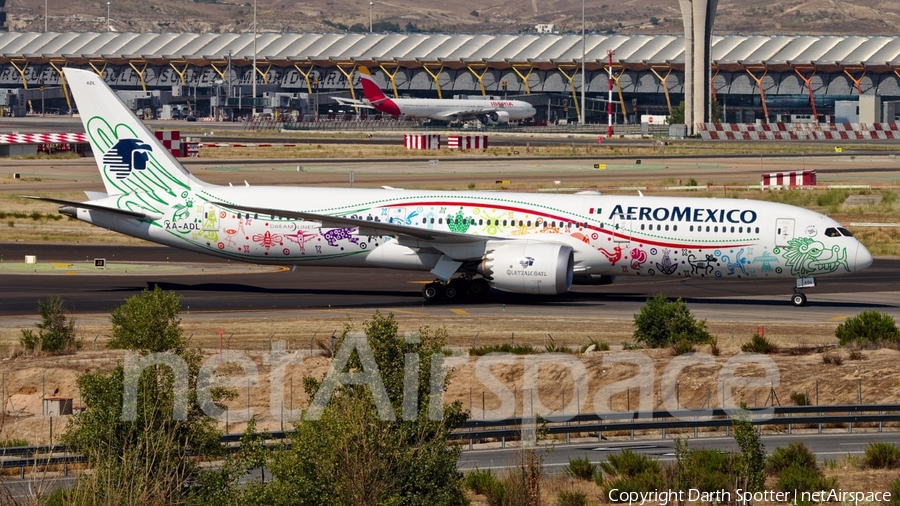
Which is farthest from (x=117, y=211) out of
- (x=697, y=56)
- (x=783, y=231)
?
(x=697, y=56)

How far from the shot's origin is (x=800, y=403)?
35.6 metres

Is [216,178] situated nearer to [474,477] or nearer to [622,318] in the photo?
[622,318]

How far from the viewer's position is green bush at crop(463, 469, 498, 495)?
2522 centimetres

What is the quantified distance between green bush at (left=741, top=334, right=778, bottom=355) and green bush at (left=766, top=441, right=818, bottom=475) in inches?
472

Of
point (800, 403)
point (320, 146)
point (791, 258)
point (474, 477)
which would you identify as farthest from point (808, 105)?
point (474, 477)

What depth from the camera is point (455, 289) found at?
164ft

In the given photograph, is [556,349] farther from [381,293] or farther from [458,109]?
[458,109]

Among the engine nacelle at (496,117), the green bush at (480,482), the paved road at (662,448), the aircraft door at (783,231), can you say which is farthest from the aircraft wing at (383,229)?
the engine nacelle at (496,117)

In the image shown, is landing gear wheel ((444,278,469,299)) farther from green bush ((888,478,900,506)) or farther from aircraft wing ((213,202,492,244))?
green bush ((888,478,900,506))

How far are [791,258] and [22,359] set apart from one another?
27176 mm

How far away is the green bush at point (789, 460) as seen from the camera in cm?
2711

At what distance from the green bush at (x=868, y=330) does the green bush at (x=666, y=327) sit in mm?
4294

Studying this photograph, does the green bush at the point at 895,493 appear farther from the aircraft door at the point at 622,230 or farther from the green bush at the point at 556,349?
the aircraft door at the point at 622,230

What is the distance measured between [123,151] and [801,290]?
2721cm
